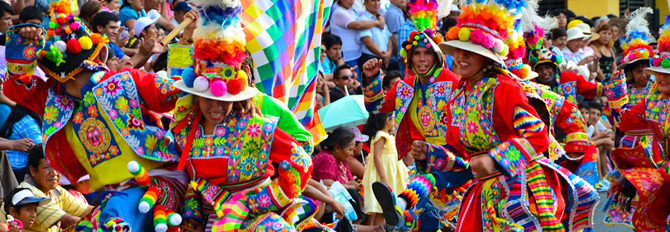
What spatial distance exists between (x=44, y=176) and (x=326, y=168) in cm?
258

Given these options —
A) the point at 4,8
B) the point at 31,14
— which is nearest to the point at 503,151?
the point at 31,14

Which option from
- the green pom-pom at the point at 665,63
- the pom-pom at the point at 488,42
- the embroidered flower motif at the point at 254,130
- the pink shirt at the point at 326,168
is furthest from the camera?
the pink shirt at the point at 326,168

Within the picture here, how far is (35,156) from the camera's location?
295 inches

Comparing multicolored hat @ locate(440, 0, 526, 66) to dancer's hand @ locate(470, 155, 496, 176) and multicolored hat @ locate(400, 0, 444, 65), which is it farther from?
multicolored hat @ locate(400, 0, 444, 65)

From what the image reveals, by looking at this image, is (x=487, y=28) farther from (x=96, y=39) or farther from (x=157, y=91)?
(x=96, y=39)

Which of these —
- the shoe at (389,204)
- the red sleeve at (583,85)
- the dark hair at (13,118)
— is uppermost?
the dark hair at (13,118)

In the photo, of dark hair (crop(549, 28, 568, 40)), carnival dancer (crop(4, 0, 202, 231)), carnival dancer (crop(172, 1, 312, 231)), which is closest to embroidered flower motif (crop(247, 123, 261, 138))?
carnival dancer (crop(172, 1, 312, 231))

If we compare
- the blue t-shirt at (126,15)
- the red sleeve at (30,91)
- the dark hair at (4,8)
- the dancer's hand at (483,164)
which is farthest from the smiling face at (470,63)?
the blue t-shirt at (126,15)

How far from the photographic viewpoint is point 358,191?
9289mm

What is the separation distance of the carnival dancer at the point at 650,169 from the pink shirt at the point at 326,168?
2469 millimetres

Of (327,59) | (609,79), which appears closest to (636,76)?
(609,79)

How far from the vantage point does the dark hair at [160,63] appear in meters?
8.73

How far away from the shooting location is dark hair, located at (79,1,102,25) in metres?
9.13

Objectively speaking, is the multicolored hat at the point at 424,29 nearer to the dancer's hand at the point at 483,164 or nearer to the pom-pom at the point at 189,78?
the dancer's hand at the point at 483,164
